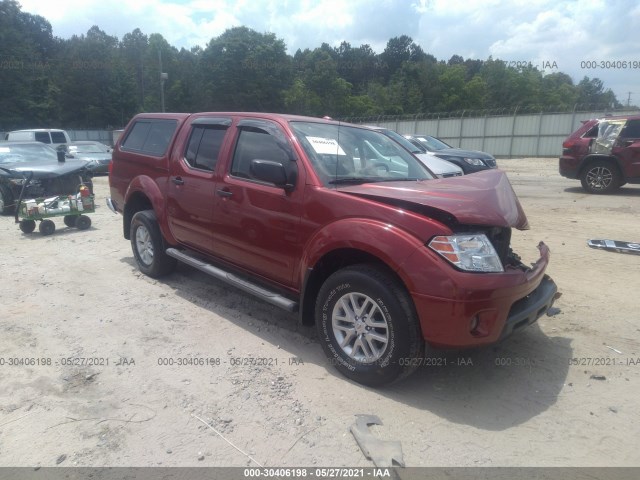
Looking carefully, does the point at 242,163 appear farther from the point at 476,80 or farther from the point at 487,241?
the point at 476,80

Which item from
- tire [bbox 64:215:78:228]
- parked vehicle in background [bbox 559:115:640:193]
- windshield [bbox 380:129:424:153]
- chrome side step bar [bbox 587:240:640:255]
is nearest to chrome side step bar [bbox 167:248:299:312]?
windshield [bbox 380:129:424:153]

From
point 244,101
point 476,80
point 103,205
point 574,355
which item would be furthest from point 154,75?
point 574,355

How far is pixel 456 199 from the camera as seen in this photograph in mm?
3256

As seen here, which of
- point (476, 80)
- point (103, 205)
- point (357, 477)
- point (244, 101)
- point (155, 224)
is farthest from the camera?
point (476, 80)

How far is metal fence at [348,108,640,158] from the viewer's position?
2797 cm

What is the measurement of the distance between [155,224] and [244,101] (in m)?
35.8

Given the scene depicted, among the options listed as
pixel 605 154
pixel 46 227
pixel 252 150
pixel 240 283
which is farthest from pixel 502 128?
pixel 240 283

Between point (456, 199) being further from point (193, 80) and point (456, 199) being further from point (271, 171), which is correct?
point (193, 80)

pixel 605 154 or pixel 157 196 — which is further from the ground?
pixel 605 154

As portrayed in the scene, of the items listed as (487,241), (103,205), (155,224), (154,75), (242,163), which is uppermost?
(154,75)

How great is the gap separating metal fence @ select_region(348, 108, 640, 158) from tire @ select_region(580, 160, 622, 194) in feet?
46.0

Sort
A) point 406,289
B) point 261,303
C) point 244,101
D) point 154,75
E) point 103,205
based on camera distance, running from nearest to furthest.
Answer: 1. point 406,289
2. point 261,303
3. point 103,205
4. point 244,101
5. point 154,75

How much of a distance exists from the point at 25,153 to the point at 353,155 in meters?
10.2

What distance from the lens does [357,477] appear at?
2.65 meters
